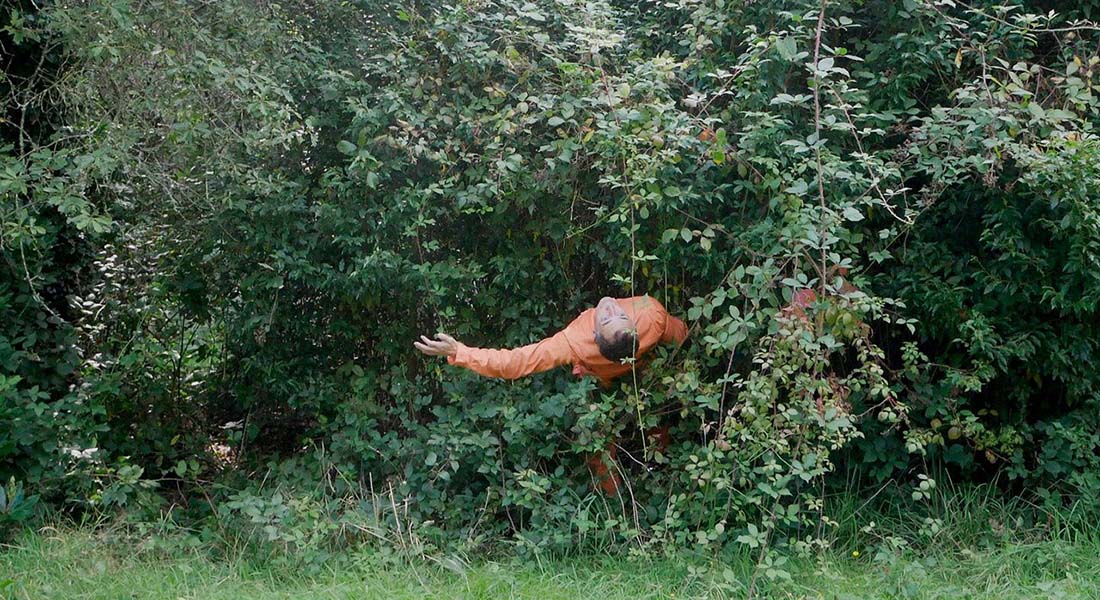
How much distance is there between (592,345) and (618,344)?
0.47 ft

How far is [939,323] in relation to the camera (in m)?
4.71

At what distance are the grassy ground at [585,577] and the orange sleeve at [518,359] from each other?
85 centimetres

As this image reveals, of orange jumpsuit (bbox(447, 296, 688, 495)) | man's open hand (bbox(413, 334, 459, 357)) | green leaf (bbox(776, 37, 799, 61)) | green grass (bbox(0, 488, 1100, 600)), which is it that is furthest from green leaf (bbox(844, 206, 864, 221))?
man's open hand (bbox(413, 334, 459, 357))

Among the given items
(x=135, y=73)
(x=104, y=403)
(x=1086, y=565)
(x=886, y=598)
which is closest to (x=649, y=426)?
(x=886, y=598)

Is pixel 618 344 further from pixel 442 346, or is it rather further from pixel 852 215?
pixel 852 215

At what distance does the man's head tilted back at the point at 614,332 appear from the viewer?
461 centimetres

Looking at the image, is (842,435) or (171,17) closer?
(842,435)

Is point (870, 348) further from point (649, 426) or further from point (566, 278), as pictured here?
point (566, 278)

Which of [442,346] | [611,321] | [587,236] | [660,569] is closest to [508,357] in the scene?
[442,346]

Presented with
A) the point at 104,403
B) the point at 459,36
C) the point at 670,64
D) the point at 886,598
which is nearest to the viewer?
the point at 886,598

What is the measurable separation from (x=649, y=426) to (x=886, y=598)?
48.7 inches

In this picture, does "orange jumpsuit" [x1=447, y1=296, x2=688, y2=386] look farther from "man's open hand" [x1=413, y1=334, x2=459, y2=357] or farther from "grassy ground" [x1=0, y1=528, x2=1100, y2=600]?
"grassy ground" [x1=0, y1=528, x2=1100, y2=600]

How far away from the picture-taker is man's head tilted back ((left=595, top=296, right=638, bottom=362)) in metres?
4.61

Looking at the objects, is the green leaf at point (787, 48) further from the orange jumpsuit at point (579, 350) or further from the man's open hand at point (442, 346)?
the man's open hand at point (442, 346)
